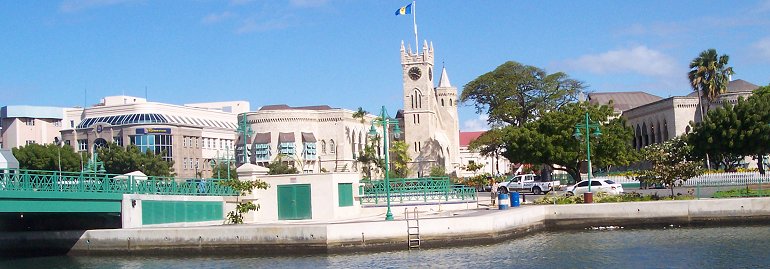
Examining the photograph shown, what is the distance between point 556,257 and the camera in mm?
32219

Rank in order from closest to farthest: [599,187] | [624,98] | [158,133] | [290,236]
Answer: [290,236] < [599,187] < [158,133] < [624,98]

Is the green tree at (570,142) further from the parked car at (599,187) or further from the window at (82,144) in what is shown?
the window at (82,144)

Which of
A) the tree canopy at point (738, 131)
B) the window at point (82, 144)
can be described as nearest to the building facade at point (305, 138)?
the window at point (82, 144)

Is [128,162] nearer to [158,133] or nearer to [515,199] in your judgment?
[158,133]

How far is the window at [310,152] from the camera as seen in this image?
12394 cm

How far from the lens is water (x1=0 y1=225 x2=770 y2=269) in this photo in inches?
1190

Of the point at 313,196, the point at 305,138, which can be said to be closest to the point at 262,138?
the point at 305,138

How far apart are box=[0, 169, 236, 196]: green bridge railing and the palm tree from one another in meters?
49.3

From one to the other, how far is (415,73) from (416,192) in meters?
81.7

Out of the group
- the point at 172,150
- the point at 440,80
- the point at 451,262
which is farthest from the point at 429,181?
the point at 440,80

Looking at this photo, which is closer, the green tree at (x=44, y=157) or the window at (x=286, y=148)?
the green tree at (x=44, y=157)

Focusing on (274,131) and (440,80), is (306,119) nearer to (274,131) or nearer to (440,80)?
(274,131)

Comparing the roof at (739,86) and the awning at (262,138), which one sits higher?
the roof at (739,86)

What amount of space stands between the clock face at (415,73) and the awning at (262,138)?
69.5 feet
